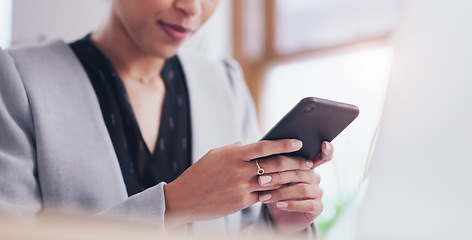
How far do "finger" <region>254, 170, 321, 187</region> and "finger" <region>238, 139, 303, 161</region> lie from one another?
0.02 metres

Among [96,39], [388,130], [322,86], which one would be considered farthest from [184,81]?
[322,86]

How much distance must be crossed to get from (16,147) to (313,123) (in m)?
0.31

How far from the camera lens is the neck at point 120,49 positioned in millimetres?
557

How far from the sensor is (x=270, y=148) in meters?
0.35

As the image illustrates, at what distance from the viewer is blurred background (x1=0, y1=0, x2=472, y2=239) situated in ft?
0.83

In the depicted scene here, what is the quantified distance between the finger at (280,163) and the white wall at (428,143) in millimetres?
115

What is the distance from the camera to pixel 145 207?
366mm

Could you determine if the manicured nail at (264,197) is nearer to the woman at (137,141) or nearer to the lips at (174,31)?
the woman at (137,141)

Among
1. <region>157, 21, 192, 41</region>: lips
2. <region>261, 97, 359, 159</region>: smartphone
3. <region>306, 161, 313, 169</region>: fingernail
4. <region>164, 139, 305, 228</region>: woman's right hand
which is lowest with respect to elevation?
<region>164, 139, 305, 228</region>: woman's right hand

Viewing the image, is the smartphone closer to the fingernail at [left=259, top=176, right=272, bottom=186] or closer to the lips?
the fingernail at [left=259, top=176, right=272, bottom=186]

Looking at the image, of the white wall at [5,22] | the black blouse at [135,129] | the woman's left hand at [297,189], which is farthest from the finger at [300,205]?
the white wall at [5,22]

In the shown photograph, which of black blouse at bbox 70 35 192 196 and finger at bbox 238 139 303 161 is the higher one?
finger at bbox 238 139 303 161

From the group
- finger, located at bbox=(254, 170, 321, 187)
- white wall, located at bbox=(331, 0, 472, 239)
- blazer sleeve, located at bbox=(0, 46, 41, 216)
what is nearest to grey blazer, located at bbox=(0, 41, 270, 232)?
blazer sleeve, located at bbox=(0, 46, 41, 216)

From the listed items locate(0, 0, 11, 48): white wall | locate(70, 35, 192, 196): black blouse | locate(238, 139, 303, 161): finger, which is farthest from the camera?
locate(0, 0, 11, 48): white wall
